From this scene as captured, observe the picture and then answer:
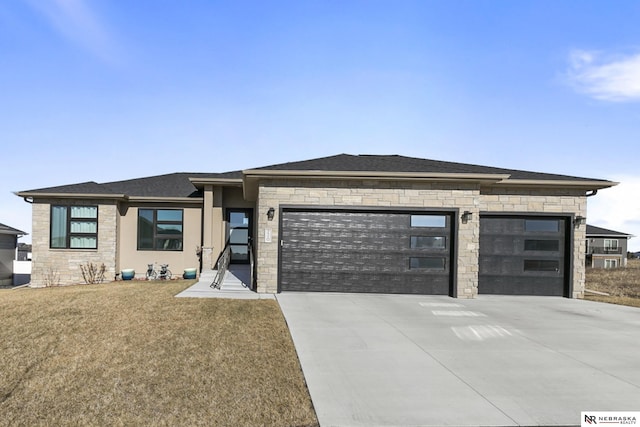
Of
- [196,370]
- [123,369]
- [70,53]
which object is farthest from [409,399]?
[70,53]

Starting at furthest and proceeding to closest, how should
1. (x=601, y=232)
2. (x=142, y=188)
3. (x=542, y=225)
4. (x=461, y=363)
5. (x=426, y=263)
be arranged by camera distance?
(x=601, y=232)
(x=142, y=188)
(x=542, y=225)
(x=426, y=263)
(x=461, y=363)

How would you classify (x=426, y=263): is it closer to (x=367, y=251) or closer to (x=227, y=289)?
(x=367, y=251)

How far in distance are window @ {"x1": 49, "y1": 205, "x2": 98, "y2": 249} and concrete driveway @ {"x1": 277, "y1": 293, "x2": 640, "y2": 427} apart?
35.0 feet

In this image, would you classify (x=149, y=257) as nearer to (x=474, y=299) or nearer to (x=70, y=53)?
(x=70, y=53)

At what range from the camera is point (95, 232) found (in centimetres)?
1579

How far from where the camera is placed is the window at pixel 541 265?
40.8 feet

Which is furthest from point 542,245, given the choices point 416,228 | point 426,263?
point 416,228

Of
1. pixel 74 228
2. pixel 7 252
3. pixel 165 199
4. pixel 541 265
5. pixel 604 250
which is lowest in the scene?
pixel 604 250

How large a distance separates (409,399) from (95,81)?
45.6 feet

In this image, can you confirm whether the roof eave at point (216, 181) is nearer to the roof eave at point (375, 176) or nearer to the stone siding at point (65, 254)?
the stone siding at point (65, 254)

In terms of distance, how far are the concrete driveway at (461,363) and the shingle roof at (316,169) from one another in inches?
168

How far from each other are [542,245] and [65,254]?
18105 millimetres

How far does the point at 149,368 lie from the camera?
4992 mm

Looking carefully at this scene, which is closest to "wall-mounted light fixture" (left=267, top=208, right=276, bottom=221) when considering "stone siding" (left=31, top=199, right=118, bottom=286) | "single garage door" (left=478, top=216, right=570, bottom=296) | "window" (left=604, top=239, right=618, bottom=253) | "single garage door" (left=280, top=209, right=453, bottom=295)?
"single garage door" (left=280, top=209, right=453, bottom=295)
